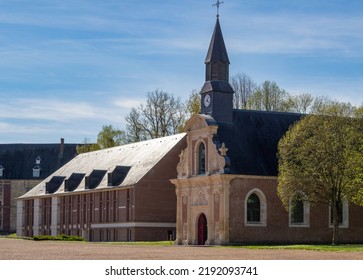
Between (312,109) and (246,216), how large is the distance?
96.6 feet

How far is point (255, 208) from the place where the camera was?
63.7 metres

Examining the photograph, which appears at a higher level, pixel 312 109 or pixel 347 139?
pixel 312 109

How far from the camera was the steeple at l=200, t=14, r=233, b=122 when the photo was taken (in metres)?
65.7

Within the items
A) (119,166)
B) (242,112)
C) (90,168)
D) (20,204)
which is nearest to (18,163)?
(20,204)

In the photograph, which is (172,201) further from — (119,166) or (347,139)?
(347,139)

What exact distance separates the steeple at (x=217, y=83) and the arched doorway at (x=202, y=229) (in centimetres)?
812

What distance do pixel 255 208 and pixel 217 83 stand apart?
1051cm

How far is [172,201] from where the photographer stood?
256 feet

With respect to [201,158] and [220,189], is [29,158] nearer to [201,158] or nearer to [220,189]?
[201,158]

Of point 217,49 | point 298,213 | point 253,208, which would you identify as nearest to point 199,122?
point 217,49

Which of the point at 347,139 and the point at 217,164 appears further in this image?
the point at 217,164

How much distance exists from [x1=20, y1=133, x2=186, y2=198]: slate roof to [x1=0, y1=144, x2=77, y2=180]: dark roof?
87.8ft

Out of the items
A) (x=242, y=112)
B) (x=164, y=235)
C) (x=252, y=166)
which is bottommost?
(x=164, y=235)

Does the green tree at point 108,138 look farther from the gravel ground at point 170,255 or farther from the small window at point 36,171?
the gravel ground at point 170,255
